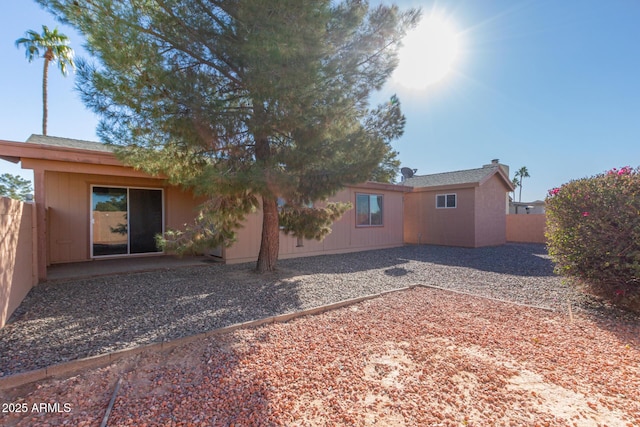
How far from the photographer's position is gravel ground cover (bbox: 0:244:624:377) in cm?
314

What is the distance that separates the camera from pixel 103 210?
26.6 feet

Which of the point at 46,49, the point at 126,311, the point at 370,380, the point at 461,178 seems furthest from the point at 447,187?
the point at 46,49

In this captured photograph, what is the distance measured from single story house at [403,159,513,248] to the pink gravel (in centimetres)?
902

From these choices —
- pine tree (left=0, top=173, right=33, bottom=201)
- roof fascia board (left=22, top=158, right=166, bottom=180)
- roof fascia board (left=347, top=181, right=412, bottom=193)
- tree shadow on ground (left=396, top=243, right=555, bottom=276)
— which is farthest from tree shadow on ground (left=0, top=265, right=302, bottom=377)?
pine tree (left=0, top=173, right=33, bottom=201)

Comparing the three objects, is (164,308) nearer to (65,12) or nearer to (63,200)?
(65,12)

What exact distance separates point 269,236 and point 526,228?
1450cm

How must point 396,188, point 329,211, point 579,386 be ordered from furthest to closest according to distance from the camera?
point 396,188
point 329,211
point 579,386

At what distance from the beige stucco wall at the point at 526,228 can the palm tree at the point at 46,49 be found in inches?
897

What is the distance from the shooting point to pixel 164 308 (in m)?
4.22

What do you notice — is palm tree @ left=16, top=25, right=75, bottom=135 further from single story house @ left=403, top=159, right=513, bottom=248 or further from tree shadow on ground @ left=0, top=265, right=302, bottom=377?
single story house @ left=403, top=159, right=513, bottom=248

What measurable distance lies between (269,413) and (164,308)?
2.88 m

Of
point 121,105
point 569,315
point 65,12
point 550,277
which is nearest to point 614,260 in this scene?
point 569,315

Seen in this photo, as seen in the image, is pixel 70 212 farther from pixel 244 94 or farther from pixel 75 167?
pixel 244 94

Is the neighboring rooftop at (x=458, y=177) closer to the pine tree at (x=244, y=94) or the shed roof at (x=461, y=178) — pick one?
the shed roof at (x=461, y=178)
